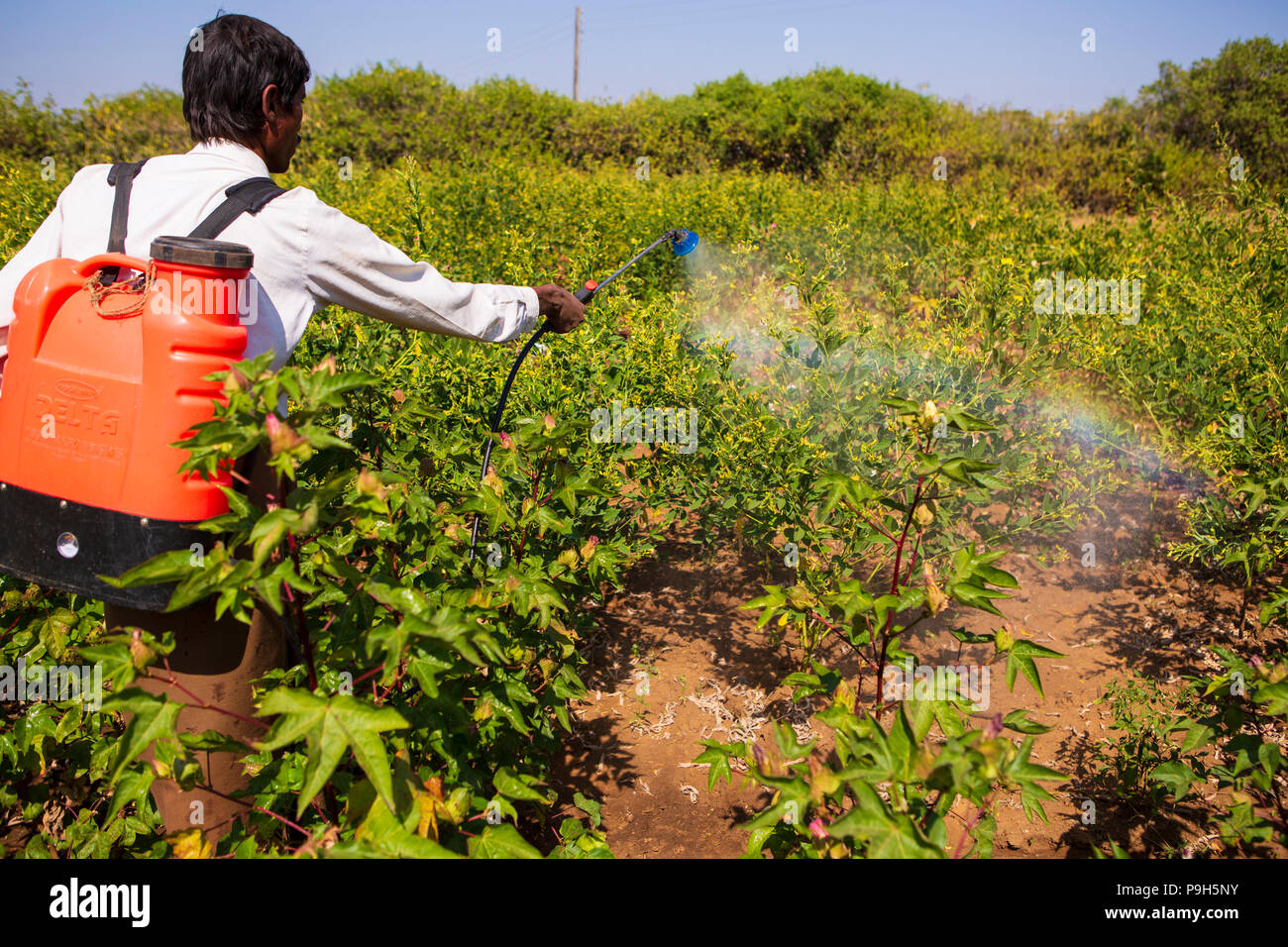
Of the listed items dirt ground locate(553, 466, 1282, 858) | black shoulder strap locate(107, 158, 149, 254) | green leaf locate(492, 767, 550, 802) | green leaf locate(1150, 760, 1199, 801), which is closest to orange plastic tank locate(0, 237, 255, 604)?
black shoulder strap locate(107, 158, 149, 254)

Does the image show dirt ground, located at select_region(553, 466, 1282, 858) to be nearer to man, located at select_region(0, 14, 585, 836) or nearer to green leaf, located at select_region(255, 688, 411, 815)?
man, located at select_region(0, 14, 585, 836)

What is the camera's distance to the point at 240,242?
1.70 m

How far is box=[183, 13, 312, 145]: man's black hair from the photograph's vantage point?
185 cm

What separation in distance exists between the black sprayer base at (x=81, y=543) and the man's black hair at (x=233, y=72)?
2.89 ft

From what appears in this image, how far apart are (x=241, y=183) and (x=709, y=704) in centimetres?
208

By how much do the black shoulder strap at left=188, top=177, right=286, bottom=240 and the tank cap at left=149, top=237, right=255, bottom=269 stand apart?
23cm

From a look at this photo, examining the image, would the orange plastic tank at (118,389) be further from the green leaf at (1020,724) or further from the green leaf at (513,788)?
the green leaf at (1020,724)

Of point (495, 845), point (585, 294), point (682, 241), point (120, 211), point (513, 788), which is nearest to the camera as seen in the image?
point (495, 845)

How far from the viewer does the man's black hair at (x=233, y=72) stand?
1846 millimetres

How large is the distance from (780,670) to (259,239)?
218 cm

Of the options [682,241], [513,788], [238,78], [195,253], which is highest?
[238,78]

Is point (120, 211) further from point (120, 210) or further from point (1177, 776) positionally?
point (1177, 776)

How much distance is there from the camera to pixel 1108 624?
3254 millimetres

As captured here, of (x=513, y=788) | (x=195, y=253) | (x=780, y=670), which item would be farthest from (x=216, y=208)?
(x=780, y=670)
